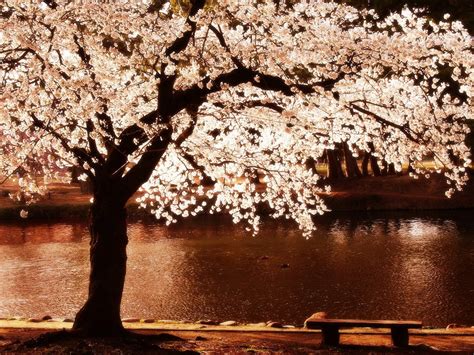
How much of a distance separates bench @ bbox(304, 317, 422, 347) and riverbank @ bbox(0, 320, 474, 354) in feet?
0.61

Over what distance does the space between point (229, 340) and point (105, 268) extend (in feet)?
9.04

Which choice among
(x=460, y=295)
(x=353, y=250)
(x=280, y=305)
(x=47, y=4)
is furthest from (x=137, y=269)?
(x=47, y=4)

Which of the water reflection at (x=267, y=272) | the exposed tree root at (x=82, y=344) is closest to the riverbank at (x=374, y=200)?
the water reflection at (x=267, y=272)

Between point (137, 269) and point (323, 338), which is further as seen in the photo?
point (137, 269)

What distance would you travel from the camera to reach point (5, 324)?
1312 cm

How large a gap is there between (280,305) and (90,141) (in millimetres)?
8546

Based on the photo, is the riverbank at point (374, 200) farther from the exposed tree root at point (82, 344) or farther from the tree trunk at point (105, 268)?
the exposed tree root at point (82, 344)

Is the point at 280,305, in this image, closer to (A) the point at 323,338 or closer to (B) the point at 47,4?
(A) the point at 323,338

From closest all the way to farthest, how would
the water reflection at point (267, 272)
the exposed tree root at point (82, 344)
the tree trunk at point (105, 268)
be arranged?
1. the exposed tree root at point (82, 344)
2. the tree trunk at point (105, 268)
3. the water reflection at point (267, 272)

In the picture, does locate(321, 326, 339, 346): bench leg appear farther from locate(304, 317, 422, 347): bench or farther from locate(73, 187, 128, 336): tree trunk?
locate(73, 187, 128, 336): tree trunk

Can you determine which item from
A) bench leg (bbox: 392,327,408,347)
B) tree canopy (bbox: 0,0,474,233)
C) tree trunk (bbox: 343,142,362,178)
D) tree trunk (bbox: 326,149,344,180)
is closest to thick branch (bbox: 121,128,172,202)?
tree canopy (bbox: 0,0,474,233)

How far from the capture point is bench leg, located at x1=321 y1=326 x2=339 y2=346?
1042 cm

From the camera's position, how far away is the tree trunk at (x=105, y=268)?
10.6 m

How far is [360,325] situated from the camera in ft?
33.9
